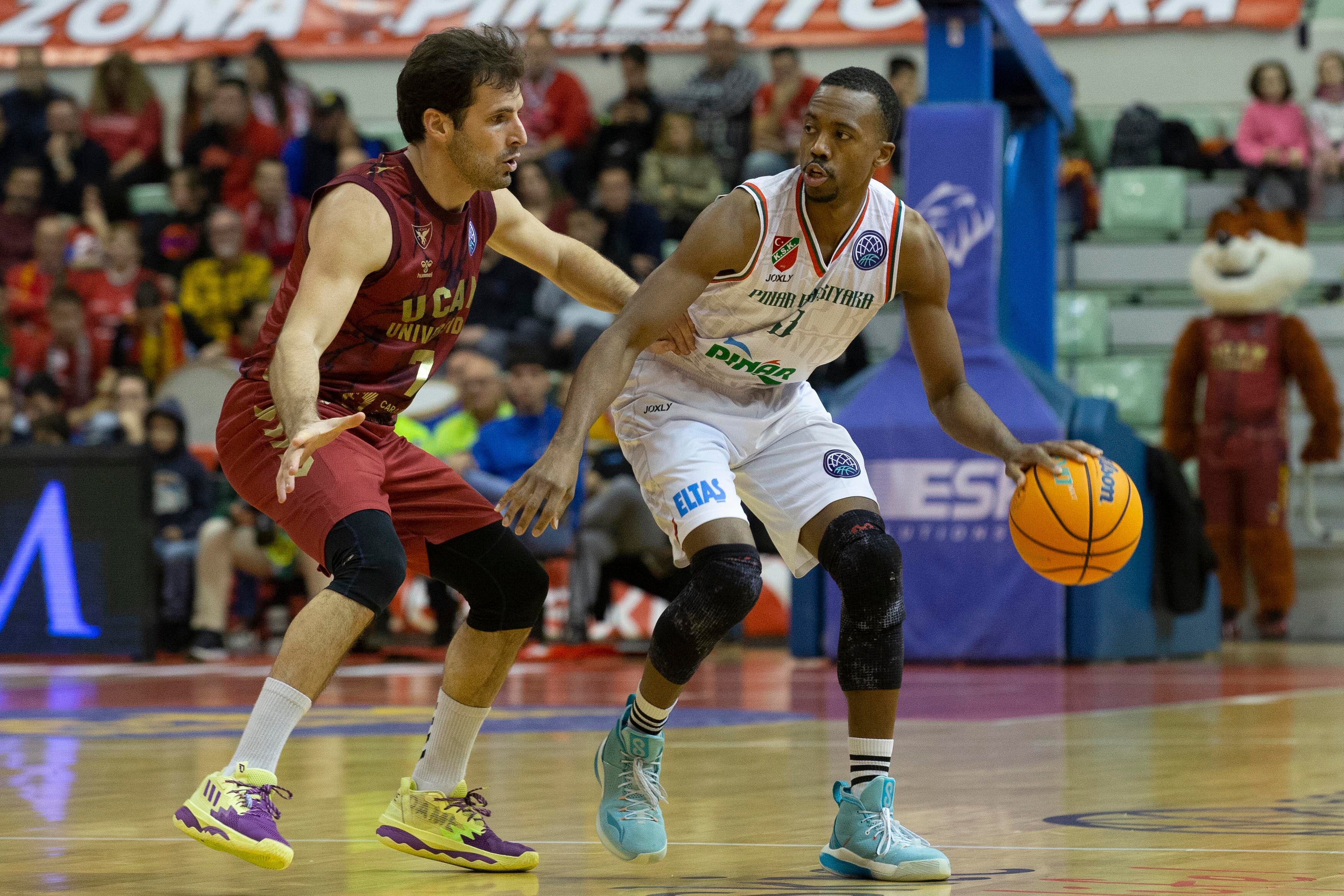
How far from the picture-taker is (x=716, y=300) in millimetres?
4719

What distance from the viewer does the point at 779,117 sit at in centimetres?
1530

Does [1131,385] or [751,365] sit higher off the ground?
[1131,385]

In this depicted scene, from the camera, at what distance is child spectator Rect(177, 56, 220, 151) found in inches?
684

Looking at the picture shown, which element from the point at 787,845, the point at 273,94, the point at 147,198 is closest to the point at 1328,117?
the point at 273,94

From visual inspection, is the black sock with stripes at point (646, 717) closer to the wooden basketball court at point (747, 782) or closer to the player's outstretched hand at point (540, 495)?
the wooden basketball court at point (747, 782)

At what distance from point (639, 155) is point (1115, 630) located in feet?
20.9

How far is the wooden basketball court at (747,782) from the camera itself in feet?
13.5

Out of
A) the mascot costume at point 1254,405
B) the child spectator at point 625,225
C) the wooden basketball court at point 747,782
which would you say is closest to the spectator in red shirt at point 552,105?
the child spectator at point 625,225

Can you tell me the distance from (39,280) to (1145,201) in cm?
906

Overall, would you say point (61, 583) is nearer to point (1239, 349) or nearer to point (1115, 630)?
point (1115, 630)

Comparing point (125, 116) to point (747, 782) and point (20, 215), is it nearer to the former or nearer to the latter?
point (20, 215)

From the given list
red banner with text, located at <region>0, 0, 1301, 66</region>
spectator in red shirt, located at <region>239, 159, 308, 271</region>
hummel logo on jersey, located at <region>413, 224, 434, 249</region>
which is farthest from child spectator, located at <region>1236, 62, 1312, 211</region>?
hummel logo on jersey, located at <region>413, 224, 434, 249</region>

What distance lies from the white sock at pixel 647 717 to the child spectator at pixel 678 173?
35.8ft

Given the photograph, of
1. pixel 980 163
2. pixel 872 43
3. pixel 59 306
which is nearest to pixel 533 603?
pixel 980 163
